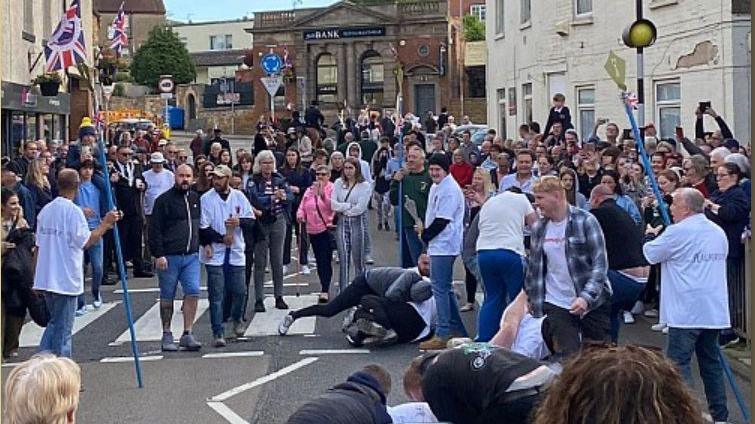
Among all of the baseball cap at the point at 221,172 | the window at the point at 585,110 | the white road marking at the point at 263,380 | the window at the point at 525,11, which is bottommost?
Answer: the white road marking at the point at 263,380

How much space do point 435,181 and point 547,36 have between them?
647 inches

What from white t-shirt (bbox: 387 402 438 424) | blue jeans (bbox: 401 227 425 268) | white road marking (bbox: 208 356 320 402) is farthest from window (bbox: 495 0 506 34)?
white t-shirt (bbox: 387 402 438 424)

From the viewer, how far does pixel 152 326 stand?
14.1m

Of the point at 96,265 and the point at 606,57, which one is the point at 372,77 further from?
the point at 96,265

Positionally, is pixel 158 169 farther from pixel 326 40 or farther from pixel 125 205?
pixel 326 40

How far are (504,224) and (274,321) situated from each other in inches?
158

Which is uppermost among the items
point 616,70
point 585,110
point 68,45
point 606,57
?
point 606,57

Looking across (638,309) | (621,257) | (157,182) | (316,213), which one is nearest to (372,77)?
(157,182)

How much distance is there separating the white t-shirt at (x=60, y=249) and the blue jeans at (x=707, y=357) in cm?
514

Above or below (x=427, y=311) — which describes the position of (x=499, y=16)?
above

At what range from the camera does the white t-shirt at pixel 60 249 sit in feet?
33.7

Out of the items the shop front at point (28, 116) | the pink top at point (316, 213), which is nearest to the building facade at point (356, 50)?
the shop front at point (28, 116)

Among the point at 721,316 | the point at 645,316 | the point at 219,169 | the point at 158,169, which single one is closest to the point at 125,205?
the point at 158,169

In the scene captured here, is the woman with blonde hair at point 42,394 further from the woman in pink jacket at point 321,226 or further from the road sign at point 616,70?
the woman in pink jacket at point 321,226
